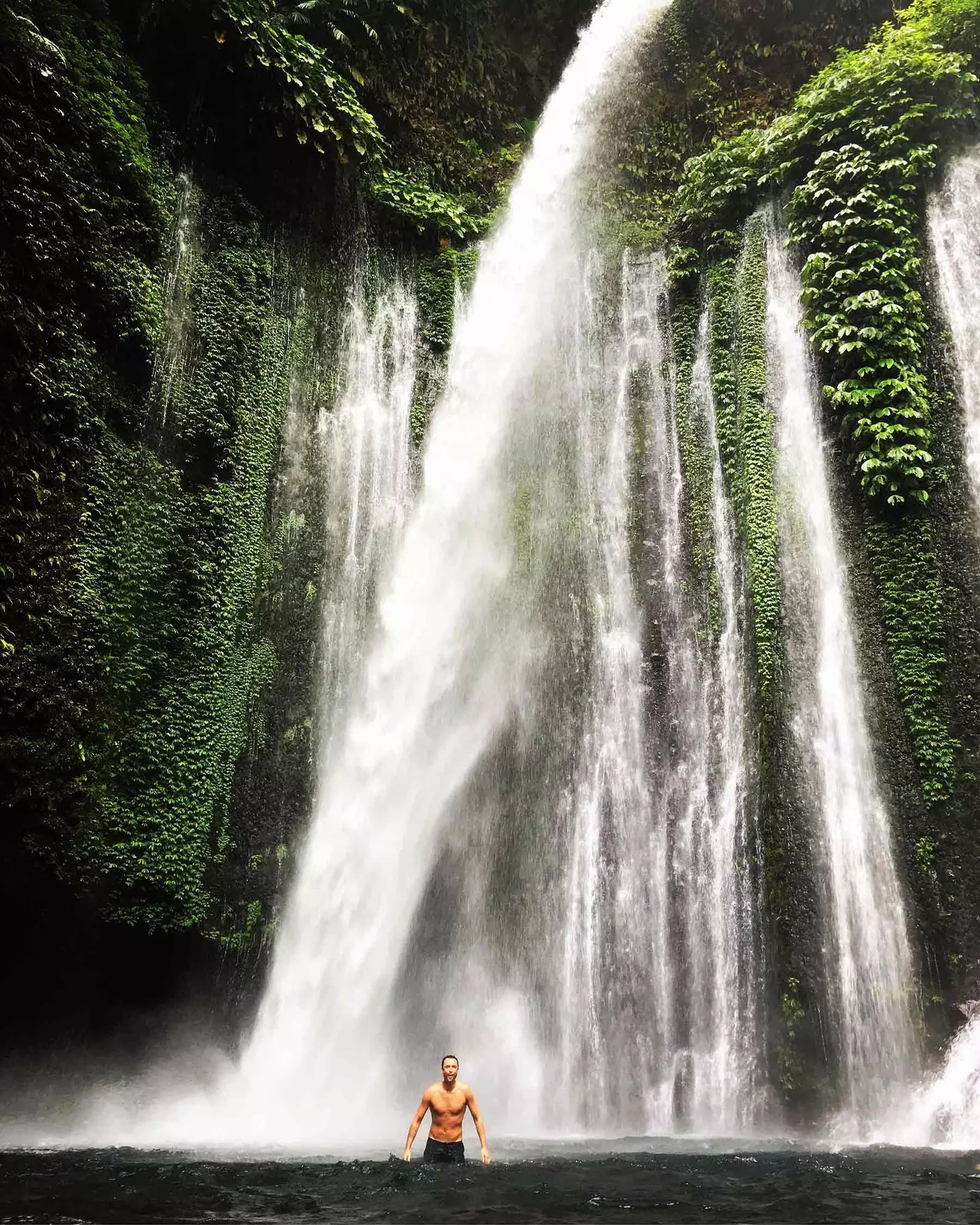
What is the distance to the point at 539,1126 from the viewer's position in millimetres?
8133

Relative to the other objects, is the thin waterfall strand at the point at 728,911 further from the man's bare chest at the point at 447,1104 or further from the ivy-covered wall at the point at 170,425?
the ivy-covered wall at the point at 170,425

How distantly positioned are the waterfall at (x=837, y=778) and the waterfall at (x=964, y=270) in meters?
1.71

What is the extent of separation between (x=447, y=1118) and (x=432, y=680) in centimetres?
569

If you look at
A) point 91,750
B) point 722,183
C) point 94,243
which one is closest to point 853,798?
point 91,750

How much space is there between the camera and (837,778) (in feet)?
29.4

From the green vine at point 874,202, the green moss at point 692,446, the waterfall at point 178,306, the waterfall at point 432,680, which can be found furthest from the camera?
the green moss at point 692,446

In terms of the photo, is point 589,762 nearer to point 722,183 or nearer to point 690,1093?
point 690,1093

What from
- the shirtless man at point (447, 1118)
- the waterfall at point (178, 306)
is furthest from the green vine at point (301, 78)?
the shirtless man at point (447, 1118)

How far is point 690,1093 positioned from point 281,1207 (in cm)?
506

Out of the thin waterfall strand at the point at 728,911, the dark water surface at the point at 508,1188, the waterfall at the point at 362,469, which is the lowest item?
the dark water surface at the point at 508,1188

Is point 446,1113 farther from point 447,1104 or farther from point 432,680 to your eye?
point 432,680

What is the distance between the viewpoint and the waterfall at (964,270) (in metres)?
9.70

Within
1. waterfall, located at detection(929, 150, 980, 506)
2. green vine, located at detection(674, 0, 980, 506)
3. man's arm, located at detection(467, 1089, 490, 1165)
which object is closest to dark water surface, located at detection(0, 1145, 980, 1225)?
man's arm, located at detection(467, 1089, 490, 1165)

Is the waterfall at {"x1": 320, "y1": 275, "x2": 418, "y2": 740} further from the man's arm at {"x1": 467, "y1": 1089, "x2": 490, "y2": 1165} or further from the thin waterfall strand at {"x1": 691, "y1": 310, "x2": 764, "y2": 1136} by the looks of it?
the man's arm at {"x1": 467, "y1": 1089, "x2": 490, "y2": 1165}
